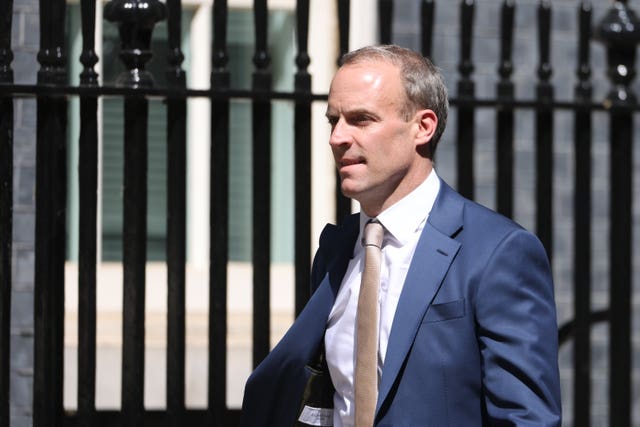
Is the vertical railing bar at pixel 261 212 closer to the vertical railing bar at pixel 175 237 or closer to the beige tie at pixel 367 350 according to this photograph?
the vertical railing bar at pixel 175 237

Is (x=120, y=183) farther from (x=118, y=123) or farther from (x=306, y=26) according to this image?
(x=306, y=26)

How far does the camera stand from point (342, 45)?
4.88m

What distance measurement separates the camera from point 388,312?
3129 mm

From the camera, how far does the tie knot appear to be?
3158 millimetres

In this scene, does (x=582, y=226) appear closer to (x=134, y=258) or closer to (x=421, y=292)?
(x=134, y=258)

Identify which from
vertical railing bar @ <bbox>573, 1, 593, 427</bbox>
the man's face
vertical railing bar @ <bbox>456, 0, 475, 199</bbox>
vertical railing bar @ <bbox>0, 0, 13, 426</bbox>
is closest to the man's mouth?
the man's face

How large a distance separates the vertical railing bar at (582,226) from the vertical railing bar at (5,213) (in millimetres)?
2056

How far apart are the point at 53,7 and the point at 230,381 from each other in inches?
92.0

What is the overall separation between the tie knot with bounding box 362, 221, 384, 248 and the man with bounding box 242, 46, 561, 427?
2 cm

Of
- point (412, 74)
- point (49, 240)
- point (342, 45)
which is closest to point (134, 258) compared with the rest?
point (49, 240)

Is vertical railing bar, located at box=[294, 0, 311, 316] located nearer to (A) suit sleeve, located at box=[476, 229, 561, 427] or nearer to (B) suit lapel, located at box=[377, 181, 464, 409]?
(B) suit lapel, located at box=[377, 181, 464, 409]

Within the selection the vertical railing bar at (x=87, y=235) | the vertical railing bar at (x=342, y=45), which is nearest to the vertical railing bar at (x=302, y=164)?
the vertical railing bar at (x=342, y=45)

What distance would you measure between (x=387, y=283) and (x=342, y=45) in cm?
187

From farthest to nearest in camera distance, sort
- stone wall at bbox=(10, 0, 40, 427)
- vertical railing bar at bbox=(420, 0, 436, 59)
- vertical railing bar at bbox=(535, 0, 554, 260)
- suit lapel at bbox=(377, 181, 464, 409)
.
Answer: stone wall at bbox=(10, 0, 40, 427), vertical railing bar at bbox=(535, 0, 554, 260), vertical railing bar at bbox=(420, 0, 436, 59), suit lapel at bbox=(377, 181, 464, 409)
